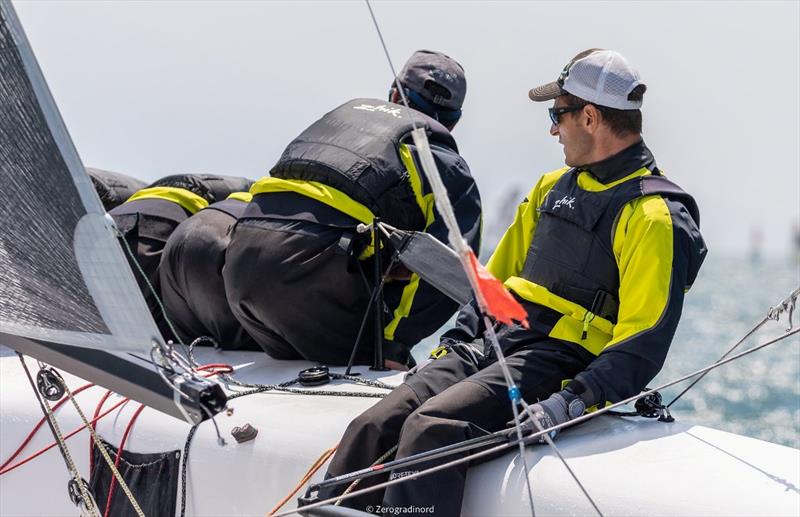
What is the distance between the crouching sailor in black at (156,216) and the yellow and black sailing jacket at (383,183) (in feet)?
2.43

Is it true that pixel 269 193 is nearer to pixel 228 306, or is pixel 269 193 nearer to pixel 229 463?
pixel 228 306

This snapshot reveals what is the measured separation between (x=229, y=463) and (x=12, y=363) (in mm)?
1374

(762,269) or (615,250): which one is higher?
(615,250)

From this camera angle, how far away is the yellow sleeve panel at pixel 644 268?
239 centimetres

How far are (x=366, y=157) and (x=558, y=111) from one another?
798 millimetres

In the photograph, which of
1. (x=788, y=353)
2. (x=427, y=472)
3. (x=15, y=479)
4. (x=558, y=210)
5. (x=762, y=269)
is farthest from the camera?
(x=762, y=269)

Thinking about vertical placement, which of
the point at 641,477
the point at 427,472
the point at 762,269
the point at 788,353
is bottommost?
the point at 762,269

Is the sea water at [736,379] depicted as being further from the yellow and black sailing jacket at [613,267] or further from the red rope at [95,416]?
the red rope at [95,416]

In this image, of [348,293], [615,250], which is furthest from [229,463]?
[615,250]

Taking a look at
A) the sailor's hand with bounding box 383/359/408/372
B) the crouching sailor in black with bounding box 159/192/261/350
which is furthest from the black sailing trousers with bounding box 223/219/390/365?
the crouching sailor in black with bounding box 159/192/261/350

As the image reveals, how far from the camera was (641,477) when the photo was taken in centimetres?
228

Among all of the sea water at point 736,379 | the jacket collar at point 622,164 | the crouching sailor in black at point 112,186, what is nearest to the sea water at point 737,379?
the sea water at point 736,379

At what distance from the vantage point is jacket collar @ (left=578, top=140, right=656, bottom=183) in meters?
2.65

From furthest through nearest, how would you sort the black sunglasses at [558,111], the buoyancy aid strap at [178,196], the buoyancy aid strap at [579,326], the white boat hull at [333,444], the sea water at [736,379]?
the sea water at [736,379]
the buoyancy aid strap at [178,196]
the black sunglasses at [558,111]
the buoyancy aid strap at [579,326]
the white boat hull at [333,444]
